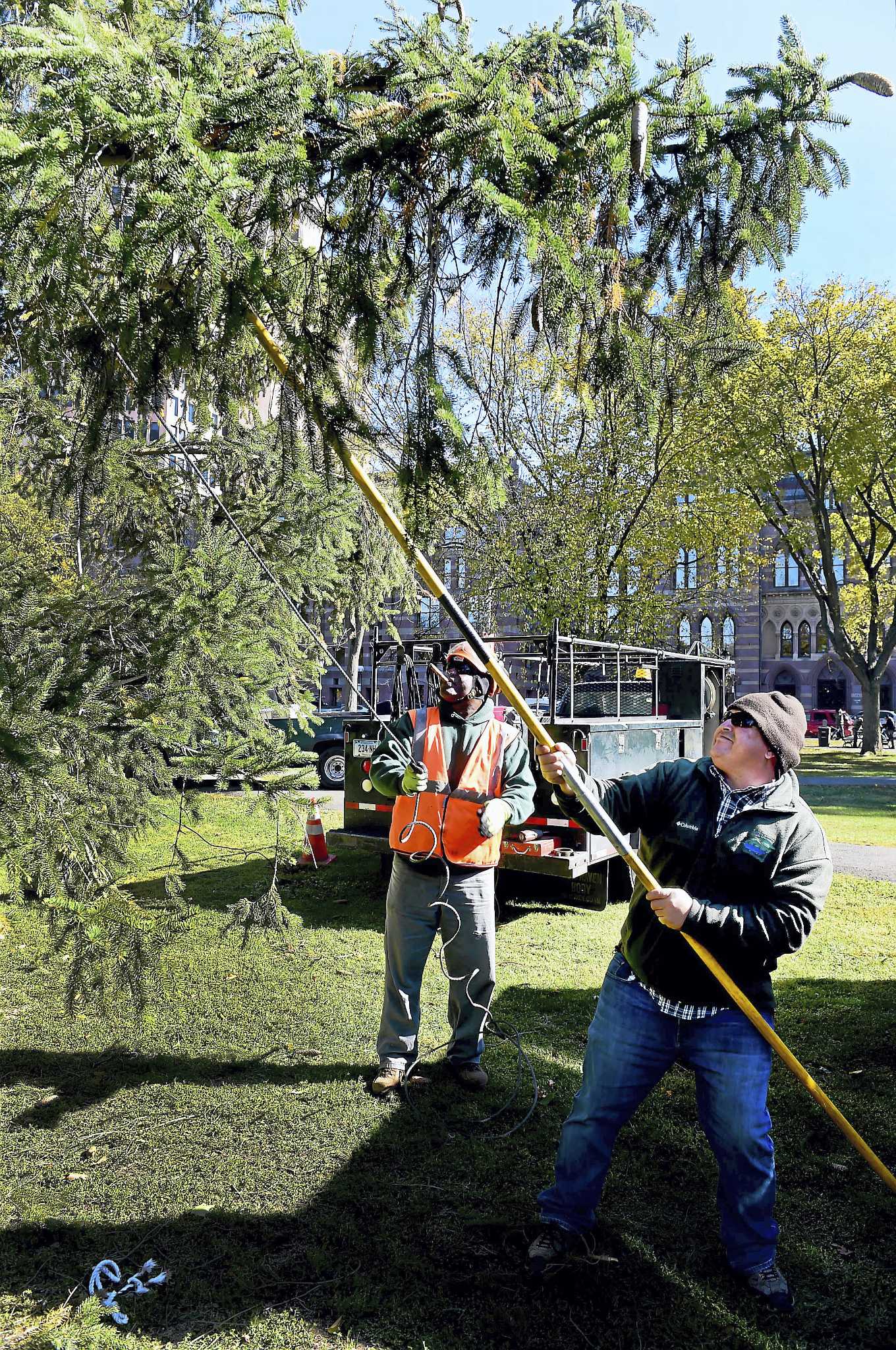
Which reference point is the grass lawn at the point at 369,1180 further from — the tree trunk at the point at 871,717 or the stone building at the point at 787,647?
the stone building at the point at 787,647

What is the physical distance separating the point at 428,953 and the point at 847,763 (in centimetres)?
2498

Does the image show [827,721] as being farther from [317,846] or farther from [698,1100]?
[698,1100]

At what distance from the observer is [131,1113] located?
427 cm

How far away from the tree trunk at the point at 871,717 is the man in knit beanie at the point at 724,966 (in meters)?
28.9

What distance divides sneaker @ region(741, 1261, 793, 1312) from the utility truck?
11.8ft

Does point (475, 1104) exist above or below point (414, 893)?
below

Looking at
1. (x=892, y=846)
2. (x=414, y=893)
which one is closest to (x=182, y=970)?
(x=414, y=893)

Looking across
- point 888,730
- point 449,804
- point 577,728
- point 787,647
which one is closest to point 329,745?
point 577,728

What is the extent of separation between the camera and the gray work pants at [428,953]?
4.61 meters

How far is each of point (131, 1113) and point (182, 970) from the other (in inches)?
81.5

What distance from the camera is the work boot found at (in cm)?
453

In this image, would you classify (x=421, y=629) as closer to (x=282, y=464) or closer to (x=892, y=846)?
(x=892, y=846)

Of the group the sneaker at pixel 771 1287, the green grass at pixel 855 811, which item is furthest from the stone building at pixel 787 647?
the sneaker at pixel 771 1287

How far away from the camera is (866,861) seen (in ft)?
35.3
